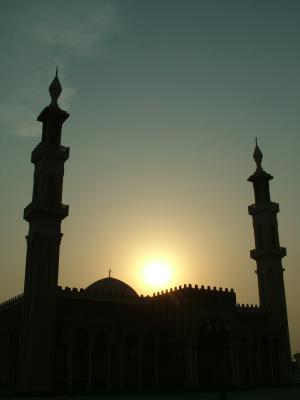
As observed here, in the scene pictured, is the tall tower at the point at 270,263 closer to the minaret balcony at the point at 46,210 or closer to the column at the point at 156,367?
the column at the point at 156,367

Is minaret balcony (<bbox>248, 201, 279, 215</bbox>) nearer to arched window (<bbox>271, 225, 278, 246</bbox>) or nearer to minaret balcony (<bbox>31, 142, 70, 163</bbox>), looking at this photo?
arched window (<bbox>271, 225, 278, 246</bbox>)

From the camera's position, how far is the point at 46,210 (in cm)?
4384

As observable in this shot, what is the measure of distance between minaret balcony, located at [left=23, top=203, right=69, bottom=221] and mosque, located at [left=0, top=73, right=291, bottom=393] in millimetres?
93

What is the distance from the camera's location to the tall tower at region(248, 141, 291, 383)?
55375 millimetres

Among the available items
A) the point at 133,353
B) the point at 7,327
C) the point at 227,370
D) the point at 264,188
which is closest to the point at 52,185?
the point at 7,327

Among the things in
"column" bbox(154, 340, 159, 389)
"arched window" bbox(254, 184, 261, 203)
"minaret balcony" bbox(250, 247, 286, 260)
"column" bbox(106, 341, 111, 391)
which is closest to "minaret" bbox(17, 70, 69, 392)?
"column" bbox(106, 341, 111, 391)

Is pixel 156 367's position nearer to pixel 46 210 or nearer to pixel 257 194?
pixel 46 210

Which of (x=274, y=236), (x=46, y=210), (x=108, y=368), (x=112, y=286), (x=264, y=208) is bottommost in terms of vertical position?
(x=108, y=368)

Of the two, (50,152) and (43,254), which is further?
(50,152)

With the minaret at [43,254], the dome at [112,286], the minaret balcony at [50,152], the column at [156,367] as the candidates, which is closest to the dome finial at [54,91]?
the minaret at [43,254]

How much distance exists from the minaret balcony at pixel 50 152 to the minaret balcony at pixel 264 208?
2686cm

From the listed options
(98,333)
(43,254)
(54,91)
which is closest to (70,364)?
(98,333)

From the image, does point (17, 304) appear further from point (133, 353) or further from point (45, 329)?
point (133, 353)

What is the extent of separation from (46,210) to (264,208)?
29.6 m
